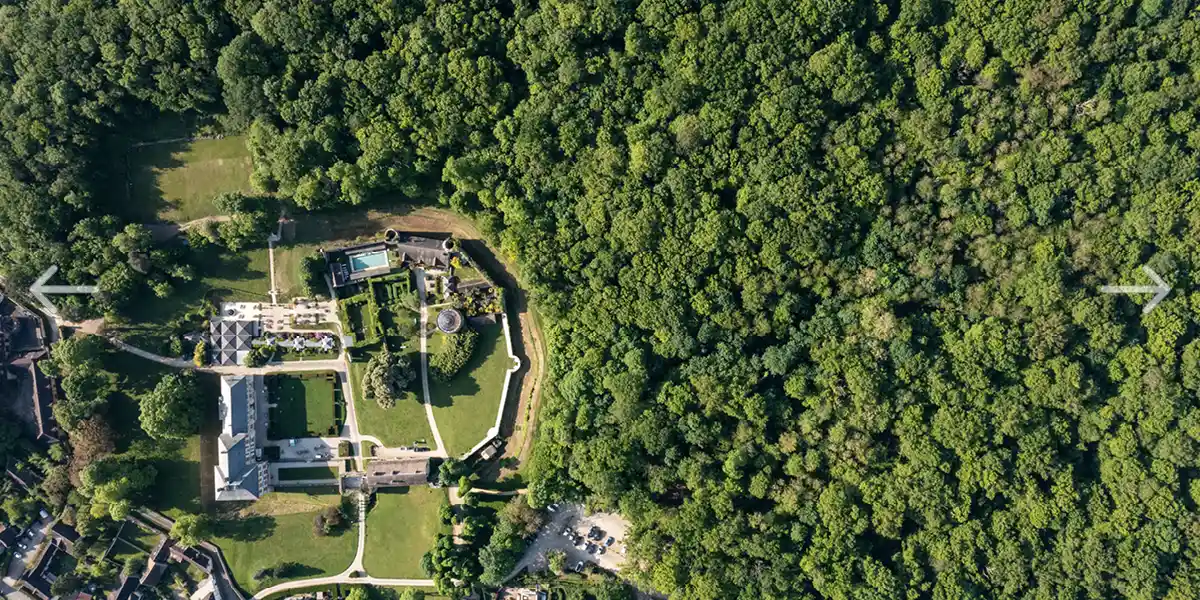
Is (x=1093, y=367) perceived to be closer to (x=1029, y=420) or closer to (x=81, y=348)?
(x=1029, y=420)

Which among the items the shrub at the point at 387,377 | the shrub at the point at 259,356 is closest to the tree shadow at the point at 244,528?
the shrub at the point at 259,356

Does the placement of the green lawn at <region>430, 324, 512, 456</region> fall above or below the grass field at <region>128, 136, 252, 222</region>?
below

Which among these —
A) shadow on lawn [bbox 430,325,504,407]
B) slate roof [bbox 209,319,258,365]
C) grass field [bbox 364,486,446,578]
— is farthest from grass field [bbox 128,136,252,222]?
grass field [bbox 364,486,446,578]

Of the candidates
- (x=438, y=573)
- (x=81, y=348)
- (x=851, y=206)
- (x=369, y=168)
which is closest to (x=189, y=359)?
(x=81, y=348)

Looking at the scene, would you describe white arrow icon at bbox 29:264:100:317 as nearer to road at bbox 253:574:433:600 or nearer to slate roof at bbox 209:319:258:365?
slate roof at bbox 209:319:258:365

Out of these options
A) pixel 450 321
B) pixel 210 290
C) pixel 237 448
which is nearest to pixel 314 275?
pixel 210 290

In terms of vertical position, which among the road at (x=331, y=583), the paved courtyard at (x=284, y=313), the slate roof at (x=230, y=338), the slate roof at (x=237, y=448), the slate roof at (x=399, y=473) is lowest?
the road at (x=331, y=583)

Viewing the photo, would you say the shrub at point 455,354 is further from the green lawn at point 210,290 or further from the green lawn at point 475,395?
the green lawn at point 210,290
